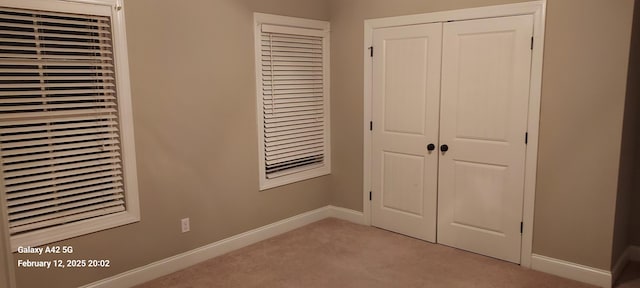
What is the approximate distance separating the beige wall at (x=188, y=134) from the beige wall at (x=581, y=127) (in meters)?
2.02

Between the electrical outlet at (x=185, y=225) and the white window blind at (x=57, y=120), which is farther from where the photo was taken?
the electrical outlet at (x=185, y=225)

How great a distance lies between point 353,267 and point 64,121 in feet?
7.69

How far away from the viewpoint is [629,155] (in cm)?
330

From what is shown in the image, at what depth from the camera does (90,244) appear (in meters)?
2.93

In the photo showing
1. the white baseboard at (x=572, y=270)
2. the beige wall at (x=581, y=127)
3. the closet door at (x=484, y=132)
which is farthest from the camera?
the closet door at (x=484, y=132)

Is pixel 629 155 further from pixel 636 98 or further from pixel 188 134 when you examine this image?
pixel 188 134

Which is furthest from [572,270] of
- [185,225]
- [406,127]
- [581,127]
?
[185,225]

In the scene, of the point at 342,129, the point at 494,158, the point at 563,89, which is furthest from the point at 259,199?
the point at 563,89

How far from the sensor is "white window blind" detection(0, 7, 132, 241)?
2568mm

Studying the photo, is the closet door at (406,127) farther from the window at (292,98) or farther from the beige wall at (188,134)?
the beige wall at (188,134)

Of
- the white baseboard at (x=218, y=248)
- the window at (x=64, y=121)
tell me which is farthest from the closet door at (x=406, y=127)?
the window at (x=64, y=121)

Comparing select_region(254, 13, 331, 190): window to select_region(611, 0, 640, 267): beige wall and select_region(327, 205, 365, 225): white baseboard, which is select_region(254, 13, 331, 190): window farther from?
select_region(611, 0, 640, 267): beige wall

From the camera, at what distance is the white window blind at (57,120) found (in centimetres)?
257

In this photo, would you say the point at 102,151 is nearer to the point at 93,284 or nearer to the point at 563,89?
the point at 93,284
